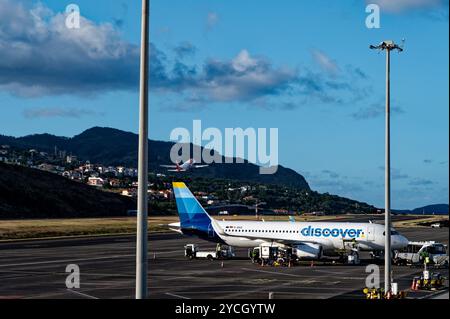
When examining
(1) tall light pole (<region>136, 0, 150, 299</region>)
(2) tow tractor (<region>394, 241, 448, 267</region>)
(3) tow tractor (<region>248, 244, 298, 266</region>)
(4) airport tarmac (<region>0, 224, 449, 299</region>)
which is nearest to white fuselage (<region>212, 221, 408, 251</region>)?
(2) tow tractor (<region>394, 241, 448, 267</region>)

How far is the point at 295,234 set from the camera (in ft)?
240

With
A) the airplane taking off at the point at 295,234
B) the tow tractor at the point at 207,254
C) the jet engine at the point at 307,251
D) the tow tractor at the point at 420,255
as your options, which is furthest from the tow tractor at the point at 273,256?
the tow tractor at the point at 420,255

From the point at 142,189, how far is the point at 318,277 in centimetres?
3788

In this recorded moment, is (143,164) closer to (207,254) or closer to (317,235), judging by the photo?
(317,235)

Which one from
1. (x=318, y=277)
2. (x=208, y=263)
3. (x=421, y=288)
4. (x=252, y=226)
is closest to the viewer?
(x=421, y=288)

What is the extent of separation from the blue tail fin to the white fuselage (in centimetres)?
162

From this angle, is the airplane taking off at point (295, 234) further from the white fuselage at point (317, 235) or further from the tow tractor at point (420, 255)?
the tow tractor at point (420, 255)

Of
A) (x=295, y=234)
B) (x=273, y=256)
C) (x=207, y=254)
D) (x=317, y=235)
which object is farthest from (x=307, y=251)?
(x=207, y=254)

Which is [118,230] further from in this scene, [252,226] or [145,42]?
[145,42]

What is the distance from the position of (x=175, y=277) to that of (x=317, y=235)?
20809 millimetres

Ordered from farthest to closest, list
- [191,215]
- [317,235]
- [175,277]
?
[191,215] → [317,235] → [175,277]

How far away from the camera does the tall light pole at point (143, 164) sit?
20.6 m
